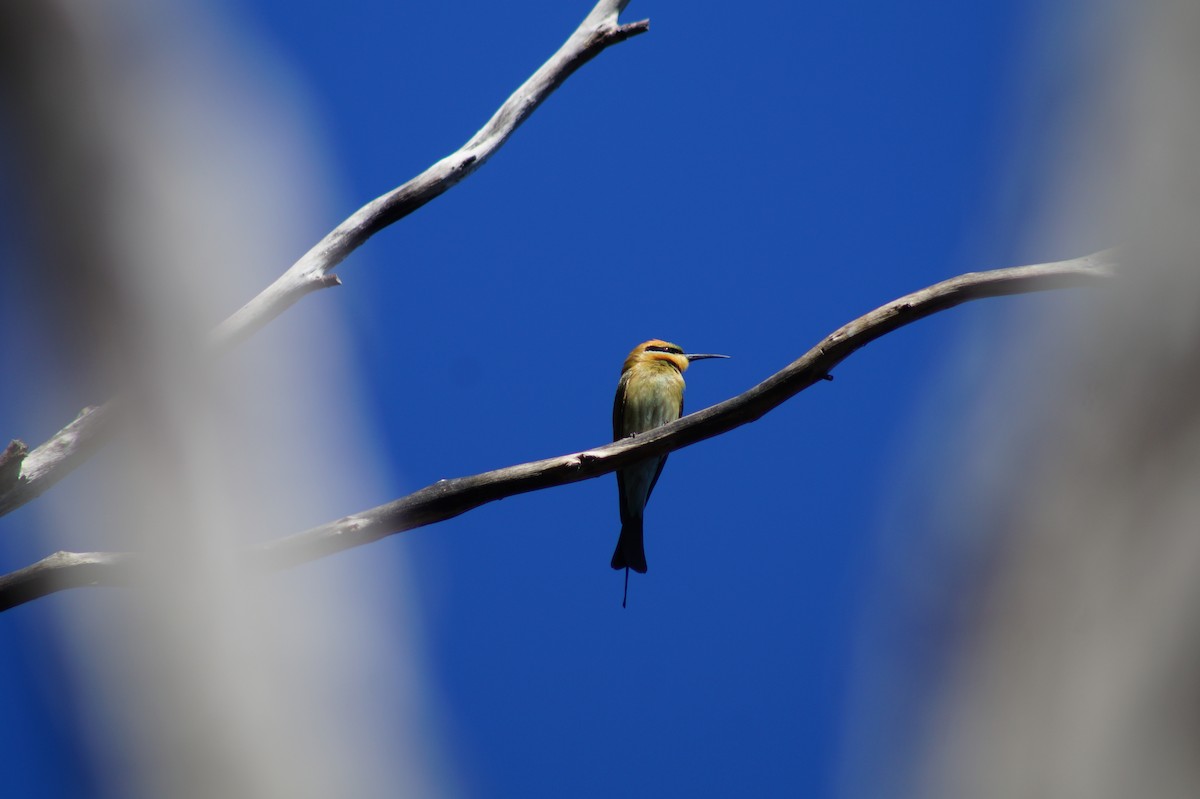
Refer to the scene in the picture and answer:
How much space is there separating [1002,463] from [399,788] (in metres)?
0.79

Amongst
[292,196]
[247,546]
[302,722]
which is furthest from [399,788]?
[292,196]

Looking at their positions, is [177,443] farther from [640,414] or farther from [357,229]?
[640,414]

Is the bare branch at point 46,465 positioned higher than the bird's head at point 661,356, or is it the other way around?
the bird's head at point 661,356

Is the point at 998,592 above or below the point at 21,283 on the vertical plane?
below

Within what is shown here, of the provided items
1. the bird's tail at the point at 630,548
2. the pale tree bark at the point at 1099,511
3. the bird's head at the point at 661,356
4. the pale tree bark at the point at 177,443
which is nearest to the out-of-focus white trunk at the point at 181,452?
the pale tree bark at the point at 177,443

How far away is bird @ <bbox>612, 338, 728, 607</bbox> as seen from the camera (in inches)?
226

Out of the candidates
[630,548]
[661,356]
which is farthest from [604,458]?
[661,356]

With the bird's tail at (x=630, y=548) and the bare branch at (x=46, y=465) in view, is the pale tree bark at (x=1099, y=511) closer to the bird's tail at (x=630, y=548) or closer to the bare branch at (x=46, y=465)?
the bare branch at (x=46, y=465)

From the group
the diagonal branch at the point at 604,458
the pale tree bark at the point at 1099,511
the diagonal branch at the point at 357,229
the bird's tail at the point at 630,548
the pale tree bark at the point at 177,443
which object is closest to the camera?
the pale tree bark at the point at 1099,511

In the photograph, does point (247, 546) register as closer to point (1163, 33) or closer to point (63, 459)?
point (1163, 33)

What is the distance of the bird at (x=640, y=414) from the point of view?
5.73 metres

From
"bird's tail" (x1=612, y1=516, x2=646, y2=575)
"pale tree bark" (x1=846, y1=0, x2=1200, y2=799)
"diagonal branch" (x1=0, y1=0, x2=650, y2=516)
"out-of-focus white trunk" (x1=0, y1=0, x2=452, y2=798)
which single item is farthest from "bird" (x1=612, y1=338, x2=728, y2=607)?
"pale tree bark" (x1=846, y1=0, x2=1200, y2=799)

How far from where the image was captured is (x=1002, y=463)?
2.19 ft

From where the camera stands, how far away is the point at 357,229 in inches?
130
